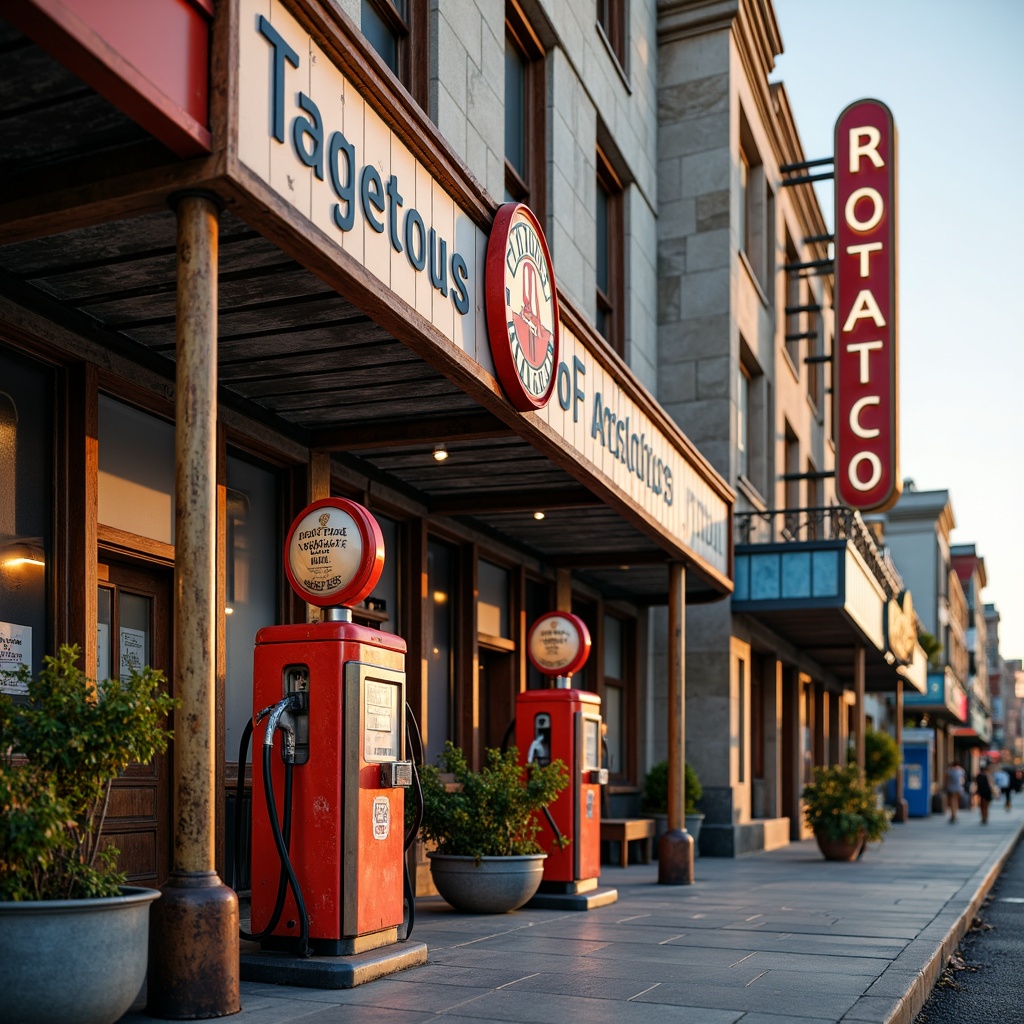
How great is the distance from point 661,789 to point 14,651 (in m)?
11.8

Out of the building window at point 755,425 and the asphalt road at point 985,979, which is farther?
the building window at point 755,425

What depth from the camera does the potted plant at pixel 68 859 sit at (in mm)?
4941

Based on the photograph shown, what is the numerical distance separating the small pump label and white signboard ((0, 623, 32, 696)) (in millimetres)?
2030

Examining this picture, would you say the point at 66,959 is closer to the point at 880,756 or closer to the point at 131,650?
the point at 131,650

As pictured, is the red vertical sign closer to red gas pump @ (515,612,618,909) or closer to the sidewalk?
the sidewalk

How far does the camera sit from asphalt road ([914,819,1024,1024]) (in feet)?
25.6

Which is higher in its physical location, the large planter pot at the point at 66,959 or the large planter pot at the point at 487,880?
the large planter pot at the point at 66,959

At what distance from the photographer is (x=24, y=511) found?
7.38 m

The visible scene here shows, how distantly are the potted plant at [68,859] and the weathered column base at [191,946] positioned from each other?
20 centimetres

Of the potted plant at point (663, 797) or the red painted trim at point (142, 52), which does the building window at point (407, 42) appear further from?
the potted plant at point (663, 797)

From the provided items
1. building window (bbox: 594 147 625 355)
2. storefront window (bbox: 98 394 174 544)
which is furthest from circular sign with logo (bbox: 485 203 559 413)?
building window (bbox: 594 147 625 355)

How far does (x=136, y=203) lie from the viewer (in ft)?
18.5

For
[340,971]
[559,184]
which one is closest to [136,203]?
[340,971]

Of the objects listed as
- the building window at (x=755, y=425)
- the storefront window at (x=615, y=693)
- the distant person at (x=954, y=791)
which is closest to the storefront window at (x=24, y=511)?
the storefront window at (x=615, y=693)
